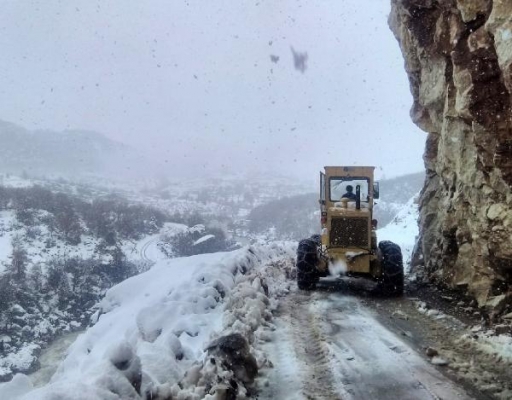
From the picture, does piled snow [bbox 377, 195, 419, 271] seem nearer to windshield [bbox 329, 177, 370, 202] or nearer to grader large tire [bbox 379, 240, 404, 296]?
windshield [bbox 329, 177, 370, 202]

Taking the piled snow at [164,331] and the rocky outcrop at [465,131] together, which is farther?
the rocky outcrop at [465,131]

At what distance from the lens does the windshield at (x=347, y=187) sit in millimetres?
10016

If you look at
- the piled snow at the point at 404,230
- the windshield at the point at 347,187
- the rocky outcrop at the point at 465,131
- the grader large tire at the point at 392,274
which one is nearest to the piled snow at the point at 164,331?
the grader large tire at the point at 392,274

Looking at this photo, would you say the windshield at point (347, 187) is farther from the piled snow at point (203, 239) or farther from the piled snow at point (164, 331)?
the piled snow at point (203, 239)

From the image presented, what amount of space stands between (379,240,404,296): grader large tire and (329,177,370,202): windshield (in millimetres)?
1517

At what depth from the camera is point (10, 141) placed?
526 ft

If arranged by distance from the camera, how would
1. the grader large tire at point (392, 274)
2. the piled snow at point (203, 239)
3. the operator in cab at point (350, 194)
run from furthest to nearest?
the piled snow at point (203, 239) → the operator in cab at point (350, 194) → the grader large tire at point (392, 274)

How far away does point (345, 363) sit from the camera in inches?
199

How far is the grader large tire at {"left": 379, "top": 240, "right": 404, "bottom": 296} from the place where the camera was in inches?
348

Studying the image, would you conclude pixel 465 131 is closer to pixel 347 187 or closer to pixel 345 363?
pixel 347 187

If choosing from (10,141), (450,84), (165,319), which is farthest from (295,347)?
(10,141)

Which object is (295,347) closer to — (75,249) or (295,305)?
(295,305)

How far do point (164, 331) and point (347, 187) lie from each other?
5830 millimetres

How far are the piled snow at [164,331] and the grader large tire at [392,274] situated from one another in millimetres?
2143
